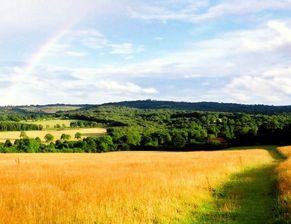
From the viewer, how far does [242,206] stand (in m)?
16.9

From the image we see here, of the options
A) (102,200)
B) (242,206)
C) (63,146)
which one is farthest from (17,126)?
(102,200)

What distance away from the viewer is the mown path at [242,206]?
1429 cm

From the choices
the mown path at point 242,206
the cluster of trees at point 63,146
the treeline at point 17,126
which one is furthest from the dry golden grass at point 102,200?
the treeline at point 17,126

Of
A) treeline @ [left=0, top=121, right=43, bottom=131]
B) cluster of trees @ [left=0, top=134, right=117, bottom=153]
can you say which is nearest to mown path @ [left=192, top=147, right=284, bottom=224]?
cluster of trees @ [left=0, top=134, right=117, bottom=153]

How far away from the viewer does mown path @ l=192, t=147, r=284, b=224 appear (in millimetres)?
14288

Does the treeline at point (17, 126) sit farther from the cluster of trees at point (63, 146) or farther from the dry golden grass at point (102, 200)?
the dry golden grass at point (102, 200)

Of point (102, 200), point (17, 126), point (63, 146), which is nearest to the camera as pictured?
point (102, 200)

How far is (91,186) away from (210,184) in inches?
284

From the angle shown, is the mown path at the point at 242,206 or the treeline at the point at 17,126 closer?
the mown path at the point at 242,206

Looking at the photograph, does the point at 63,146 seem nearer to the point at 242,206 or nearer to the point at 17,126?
the point at 17,126

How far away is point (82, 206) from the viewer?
43.5 feet

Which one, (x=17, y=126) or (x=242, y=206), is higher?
(x=17, y=126)

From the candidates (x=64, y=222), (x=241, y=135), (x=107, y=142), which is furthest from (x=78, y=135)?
(x=64, y=222)

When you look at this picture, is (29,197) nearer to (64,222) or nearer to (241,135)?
(64,222)
